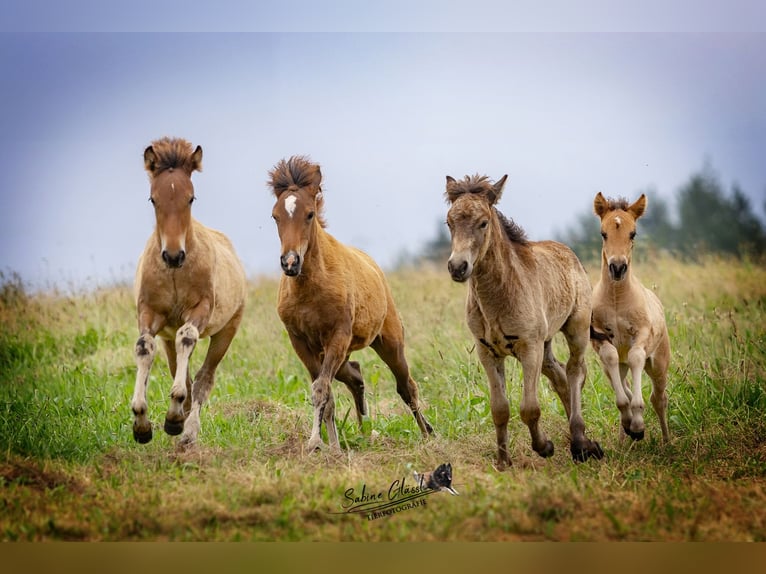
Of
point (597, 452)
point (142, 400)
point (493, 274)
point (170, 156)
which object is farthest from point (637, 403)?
point (170, 156)

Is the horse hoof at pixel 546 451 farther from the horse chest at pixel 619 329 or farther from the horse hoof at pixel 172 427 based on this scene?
the horse hoof at pixel 172 427

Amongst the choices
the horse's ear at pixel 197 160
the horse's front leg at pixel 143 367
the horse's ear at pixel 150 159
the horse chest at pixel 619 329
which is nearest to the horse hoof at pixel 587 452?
the horse chest at pixel 619 329

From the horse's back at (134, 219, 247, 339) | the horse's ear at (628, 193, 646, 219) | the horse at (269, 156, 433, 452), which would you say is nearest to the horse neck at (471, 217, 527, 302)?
the horse at (269, 156, 433, 452)

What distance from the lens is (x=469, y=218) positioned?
7.31 metres

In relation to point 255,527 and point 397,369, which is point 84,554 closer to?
point 255,527

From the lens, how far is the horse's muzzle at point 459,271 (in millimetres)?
6980

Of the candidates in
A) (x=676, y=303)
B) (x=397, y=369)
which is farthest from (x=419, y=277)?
(x=397, y=369)

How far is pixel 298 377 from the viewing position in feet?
36.0

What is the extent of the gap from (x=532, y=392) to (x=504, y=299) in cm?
79

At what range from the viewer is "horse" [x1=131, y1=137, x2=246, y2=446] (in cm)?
738

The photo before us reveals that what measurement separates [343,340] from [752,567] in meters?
3.70

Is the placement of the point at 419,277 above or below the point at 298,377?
above

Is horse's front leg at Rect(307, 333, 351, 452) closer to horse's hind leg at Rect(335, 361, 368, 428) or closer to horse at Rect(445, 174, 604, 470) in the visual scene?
horse's hind leg at Rect(335, 361, 368, 428)

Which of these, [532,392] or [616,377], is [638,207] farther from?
[532,392]
